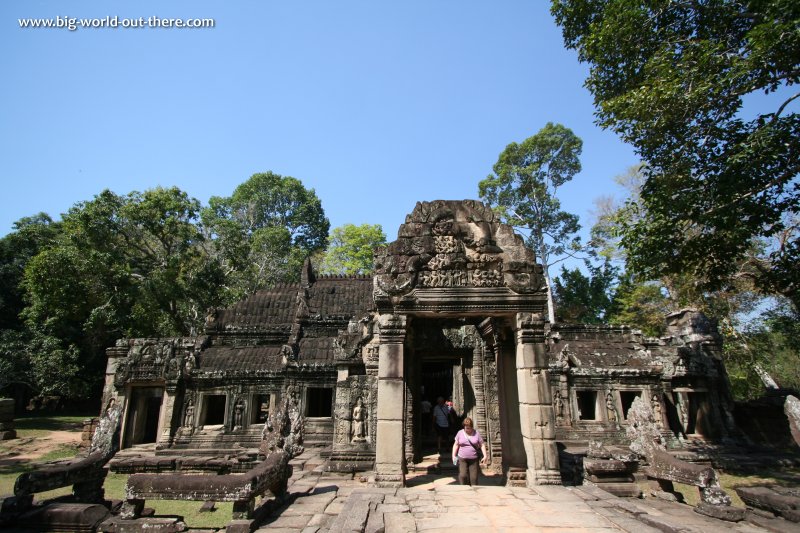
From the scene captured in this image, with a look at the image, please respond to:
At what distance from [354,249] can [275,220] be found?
11.2 metres

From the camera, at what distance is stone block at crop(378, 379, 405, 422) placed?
6844 mm

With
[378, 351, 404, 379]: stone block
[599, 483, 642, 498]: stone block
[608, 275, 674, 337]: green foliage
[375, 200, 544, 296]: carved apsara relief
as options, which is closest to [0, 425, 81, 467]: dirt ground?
[378, 351, 404, 379]: stone block

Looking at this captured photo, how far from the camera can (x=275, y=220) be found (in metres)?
43.2

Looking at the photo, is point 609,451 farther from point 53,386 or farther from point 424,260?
point 53,386

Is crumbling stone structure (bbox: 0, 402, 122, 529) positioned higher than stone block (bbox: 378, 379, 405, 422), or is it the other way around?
stone block (bbox: 378, 379, 405, 422)

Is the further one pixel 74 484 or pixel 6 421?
pixel 6 421

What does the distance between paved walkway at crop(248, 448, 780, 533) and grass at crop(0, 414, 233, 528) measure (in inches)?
91.4

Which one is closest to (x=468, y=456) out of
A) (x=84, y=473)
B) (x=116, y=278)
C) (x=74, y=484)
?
(x=84, y=473)

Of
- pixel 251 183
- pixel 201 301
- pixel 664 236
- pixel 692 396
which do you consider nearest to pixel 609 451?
pixel 664 236

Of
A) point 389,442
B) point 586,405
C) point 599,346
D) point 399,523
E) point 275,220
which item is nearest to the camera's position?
point 399,523

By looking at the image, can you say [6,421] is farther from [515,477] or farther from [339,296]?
[515,477]

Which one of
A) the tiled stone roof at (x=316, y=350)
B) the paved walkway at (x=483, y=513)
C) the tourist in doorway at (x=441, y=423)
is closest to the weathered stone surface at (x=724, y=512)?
the paved walkway at (x=483, y=513)

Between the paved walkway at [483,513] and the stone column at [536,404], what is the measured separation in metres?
0.33

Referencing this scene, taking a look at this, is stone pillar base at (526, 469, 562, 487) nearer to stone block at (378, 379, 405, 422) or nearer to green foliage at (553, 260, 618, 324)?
stone block at (378, 379, 405, 422)
